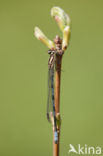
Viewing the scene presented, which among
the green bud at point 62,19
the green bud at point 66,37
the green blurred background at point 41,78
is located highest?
the green blurred background at point 41,78

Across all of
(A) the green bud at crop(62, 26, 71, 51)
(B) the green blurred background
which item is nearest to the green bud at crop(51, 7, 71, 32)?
(A) the green bud at crop(62, 26, 71, 51)

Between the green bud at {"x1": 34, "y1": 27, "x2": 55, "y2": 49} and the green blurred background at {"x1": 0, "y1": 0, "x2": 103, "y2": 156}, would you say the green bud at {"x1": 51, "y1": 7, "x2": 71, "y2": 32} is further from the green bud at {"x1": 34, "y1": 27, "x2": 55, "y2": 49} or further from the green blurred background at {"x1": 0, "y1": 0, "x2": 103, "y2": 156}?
the green blurred background at {"x1": 0, "y1": 0, "x2": 103, "y2": 156}

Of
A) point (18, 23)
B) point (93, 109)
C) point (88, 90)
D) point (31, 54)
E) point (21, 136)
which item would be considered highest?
point (18, 23)

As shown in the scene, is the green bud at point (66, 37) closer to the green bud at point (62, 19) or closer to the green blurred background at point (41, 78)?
the green bud at point (62, 19)

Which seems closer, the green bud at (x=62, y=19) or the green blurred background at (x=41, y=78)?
the green bud at (x=62, y=19)

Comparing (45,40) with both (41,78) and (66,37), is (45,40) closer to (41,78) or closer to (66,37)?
(66,37)

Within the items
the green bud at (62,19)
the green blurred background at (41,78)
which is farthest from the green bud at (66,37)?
the green blurred background at (41,78)

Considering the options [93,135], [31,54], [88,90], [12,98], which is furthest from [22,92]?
[93,135]

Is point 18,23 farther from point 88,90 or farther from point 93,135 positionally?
point 93,135

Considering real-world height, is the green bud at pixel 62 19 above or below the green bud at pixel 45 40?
above
